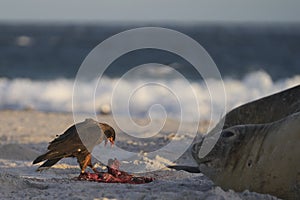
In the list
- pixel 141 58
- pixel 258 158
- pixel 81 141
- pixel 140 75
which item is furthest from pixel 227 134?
pixel 141 58

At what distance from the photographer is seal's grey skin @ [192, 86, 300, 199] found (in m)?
4.78

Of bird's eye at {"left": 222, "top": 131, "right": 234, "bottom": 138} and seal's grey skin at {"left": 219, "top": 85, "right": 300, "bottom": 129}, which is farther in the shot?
seal's grey skin at {"left": 219, "top": 85, "right": 300, "bottom": 129}

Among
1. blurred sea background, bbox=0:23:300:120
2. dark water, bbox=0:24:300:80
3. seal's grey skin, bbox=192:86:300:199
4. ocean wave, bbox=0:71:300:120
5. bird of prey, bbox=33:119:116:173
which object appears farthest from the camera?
dark water, bbox=0:24:300:80

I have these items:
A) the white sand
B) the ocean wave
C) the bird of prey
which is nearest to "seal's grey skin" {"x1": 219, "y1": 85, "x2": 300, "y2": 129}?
the white sand

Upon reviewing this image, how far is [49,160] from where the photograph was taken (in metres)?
5.74

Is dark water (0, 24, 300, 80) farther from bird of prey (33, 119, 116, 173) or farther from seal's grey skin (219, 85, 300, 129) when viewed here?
bird of prey (33, 119, 116, 173)

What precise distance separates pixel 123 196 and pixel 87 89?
13.3m

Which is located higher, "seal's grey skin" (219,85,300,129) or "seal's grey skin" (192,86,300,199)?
"seal's grey skin" (219,85,300,129)

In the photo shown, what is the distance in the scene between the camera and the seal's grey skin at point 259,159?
15.7ft

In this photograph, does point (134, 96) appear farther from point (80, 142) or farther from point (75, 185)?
point (75, 185)

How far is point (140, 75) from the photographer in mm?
20750

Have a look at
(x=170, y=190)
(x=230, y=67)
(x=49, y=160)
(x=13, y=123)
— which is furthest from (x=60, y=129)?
(x=230, y=67)

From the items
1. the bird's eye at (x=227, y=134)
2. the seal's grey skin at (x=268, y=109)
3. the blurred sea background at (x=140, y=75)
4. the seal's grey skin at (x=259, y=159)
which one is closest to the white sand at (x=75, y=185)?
the seal's grey skin at (x=259, y=159)

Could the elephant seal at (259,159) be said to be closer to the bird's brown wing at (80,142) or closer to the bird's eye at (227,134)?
the bird's eye at (227,134)
